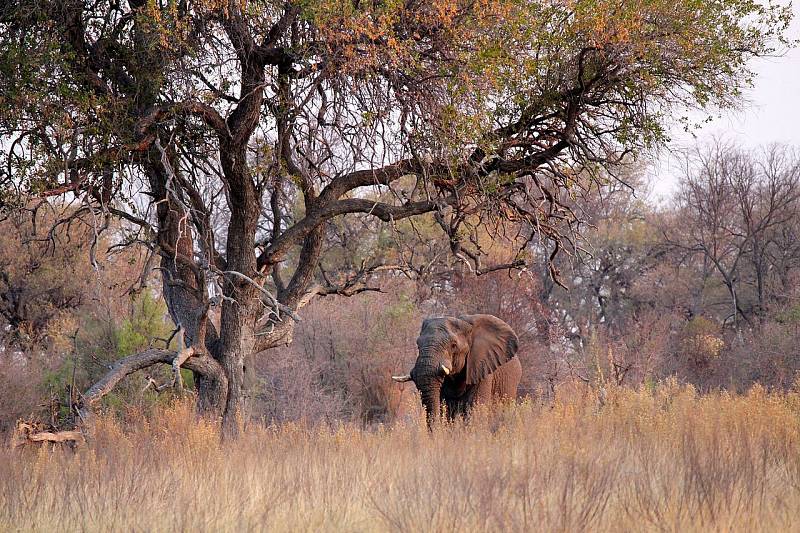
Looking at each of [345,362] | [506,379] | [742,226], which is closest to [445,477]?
[506,379]

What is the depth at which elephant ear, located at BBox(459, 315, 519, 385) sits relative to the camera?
15.1 meters

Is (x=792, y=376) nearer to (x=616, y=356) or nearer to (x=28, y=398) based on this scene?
(x=616, y=356)

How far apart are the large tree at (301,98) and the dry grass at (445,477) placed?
1711mm

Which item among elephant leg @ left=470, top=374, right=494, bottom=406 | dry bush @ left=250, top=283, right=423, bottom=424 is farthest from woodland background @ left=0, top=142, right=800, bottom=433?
elephant leg @ left=470, top=374, right=494, bottom=406

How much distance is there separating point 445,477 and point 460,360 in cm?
751

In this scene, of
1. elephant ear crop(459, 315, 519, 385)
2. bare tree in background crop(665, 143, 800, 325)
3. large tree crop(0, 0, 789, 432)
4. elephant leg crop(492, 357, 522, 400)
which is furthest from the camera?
bare tree in background crop(665, 143, 800, 325)

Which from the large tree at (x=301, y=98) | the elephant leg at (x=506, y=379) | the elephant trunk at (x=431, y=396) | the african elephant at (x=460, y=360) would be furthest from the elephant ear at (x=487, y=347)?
the large tree at (x=301, y=98)

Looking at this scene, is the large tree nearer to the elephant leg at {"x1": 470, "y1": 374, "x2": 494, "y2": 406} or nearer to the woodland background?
the woodland background

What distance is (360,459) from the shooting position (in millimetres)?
9039

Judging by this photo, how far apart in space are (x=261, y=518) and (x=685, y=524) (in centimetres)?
265

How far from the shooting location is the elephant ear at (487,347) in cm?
1515

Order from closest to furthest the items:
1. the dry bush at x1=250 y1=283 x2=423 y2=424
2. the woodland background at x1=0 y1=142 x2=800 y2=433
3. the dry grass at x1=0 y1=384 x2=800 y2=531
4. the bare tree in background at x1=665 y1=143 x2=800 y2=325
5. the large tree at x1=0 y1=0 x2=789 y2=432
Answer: the dry grass at x1=0 y1=384 x2=800 y2=531, the large tree at x1=0 y1=0 x2=789 y2=432, the woodland background at x1=0 y1=142 x2=800 y2=433, the dry bush at x1=250 y1=283 x2=423 y2=424, the bare tree in background at x1=665 y1=143 x2=800 y2=325

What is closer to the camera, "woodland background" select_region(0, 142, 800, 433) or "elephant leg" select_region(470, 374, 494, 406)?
"elephant leg" select_region(470, 374, 494, 406)

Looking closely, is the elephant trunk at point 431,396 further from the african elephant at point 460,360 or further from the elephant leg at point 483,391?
the elephant leg at point 483,391
